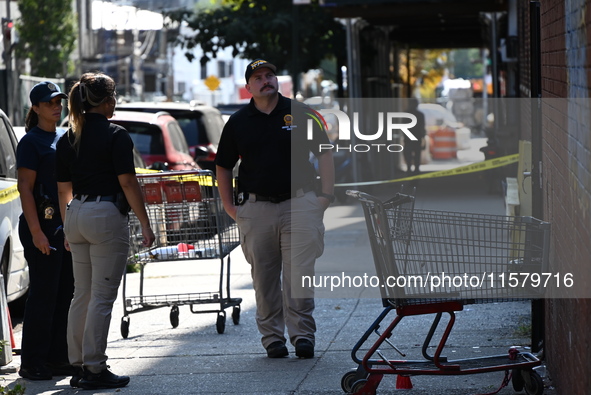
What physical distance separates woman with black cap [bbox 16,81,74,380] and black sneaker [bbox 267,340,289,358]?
4.87 feet

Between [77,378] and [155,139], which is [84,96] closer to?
[77,378]

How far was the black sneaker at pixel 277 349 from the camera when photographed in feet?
23.5

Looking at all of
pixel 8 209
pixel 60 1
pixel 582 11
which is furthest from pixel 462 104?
pixel 582 11

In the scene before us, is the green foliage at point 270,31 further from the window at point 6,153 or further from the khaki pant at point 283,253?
the khaki pant at point 283,253

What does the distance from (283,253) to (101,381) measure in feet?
5.03

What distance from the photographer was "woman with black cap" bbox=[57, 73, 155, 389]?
6324 millimetres

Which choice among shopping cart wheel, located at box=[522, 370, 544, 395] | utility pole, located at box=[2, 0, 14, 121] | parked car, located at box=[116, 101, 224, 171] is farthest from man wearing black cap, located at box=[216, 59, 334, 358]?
utility pole, located at box=[2, 0, 14, 121]

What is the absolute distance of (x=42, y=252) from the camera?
671 cm

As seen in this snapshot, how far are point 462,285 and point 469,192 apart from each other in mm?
15278

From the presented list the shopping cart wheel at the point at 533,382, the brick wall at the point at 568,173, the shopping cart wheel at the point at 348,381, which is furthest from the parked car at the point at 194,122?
the shopping cart wheel at the point at 533,382

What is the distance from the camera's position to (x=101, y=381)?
6441 mm

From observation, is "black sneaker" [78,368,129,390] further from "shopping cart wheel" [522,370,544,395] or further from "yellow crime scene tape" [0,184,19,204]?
"yellow crime scene tape" [0,184,19,204]

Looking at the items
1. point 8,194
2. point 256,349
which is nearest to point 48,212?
point 256,349

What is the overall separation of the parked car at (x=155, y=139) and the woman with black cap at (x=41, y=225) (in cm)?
797
